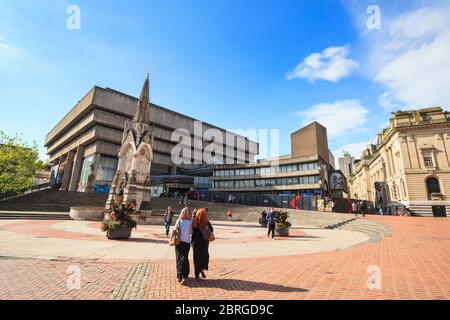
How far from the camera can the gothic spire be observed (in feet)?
79.8

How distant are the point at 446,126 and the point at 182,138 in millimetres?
60243

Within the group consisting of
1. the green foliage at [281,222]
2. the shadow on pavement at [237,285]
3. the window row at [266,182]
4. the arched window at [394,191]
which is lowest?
the shadow on pavement at [237,285]

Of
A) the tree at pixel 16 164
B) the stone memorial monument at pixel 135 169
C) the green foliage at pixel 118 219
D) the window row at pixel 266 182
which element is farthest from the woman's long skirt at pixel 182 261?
the window row at pixel 266 182

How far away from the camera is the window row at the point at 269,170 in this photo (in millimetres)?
53650

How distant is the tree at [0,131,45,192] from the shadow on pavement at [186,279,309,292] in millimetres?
39381

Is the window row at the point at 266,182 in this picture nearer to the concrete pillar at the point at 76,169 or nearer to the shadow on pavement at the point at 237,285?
the concrete pillar at the point at 76,169

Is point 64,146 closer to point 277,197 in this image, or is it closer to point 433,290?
point 277,197

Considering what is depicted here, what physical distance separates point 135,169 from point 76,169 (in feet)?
159

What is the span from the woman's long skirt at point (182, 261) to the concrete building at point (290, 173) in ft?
146

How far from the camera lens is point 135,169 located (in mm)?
22078

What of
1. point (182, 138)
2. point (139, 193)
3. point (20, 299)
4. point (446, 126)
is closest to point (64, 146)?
point (182, 138)

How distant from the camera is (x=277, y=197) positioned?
38.2 meters

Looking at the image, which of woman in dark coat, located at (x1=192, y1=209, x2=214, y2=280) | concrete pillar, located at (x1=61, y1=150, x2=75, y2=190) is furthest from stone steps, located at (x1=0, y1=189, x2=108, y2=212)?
concrete pillar, located at (x1=61, y1=150, x2=75, y2=190)
